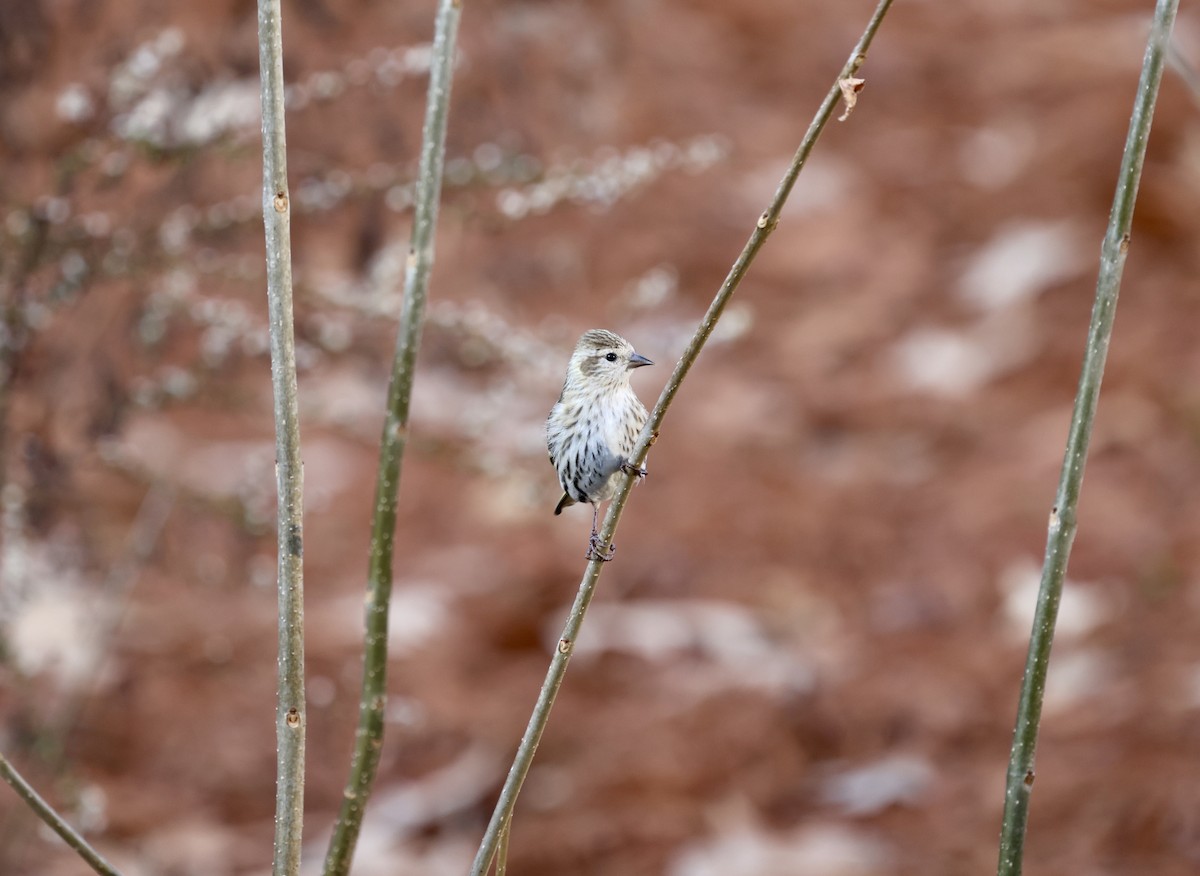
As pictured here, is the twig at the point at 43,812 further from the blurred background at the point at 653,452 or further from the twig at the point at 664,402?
the blurred background at the point at 653,452

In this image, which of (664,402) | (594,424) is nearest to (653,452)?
(594,424)

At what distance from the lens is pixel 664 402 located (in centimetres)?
54

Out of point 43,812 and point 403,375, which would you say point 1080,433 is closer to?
point 403,375

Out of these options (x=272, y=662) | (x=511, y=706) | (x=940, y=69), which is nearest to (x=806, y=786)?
(x=511, y=706)

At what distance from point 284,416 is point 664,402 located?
0.54ft

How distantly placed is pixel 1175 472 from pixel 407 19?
154 cm

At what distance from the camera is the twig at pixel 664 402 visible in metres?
0.50

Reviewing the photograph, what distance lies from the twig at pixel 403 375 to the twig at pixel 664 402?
92 millimetres

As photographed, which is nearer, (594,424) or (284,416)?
(284,416)

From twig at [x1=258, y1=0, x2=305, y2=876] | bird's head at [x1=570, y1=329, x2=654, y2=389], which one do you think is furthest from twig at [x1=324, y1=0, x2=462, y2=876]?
bird's head at [x1=570, y1=329, x2=654, y2=389]

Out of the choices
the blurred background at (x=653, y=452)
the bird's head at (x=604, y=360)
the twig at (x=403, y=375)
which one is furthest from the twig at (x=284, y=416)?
the blurred background at (x=653, y=452)

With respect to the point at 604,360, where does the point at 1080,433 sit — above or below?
below

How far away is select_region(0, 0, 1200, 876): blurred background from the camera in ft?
4.10

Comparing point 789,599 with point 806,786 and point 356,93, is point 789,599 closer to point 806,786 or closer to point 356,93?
point 806,786
